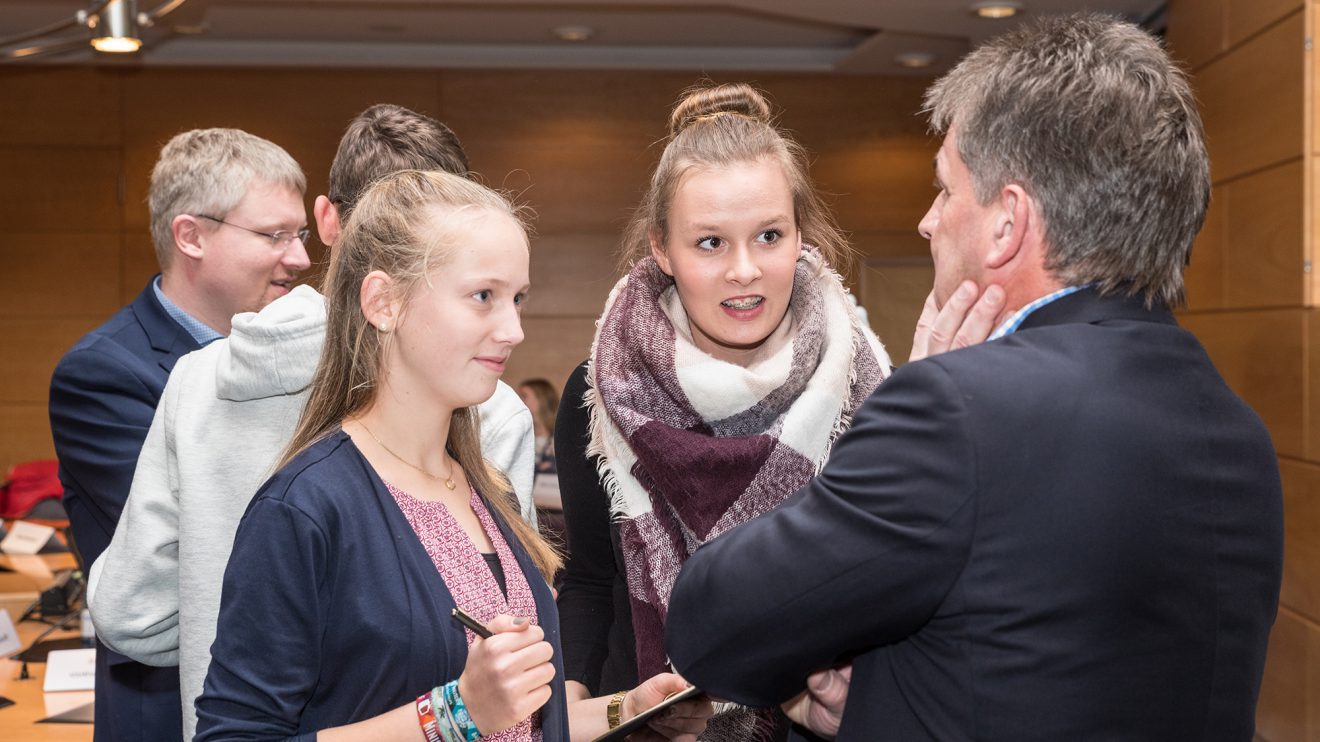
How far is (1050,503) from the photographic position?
95 cm

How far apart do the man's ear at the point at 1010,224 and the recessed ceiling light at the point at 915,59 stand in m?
5.66

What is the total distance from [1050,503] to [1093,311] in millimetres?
202

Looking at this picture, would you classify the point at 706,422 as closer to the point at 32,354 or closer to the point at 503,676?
the point at 503,676

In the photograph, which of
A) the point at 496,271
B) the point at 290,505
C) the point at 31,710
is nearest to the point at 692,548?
the point at 496,271

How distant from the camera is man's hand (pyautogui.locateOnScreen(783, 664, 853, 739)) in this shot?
115 cm

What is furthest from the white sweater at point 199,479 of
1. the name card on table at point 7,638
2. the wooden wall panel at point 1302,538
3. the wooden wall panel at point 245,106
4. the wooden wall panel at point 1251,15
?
the wooden wall panel at point 245,106

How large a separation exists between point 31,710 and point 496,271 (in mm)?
Answer: 1841

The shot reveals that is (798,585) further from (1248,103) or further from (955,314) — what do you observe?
(1248,103)

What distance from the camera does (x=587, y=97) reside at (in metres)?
6.85

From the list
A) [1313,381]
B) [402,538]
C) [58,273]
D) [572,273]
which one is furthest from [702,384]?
[58,273]

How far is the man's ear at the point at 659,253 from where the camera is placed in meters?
1.82

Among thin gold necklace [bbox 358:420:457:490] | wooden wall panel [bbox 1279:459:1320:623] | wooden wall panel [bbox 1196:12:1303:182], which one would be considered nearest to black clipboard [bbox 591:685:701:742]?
thin gold necklace [bbox 358:420:457:490]

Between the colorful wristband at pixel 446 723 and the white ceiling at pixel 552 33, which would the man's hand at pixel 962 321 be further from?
the white ceiling at pixel 552 33

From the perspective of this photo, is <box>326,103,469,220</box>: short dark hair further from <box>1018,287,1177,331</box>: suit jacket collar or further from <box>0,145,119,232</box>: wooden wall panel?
<box>0,145,119,232</box>: wooden wall panel
